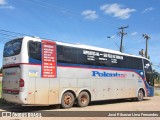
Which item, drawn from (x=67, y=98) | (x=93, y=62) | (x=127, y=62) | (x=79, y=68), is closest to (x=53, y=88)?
(x=67, y=98)

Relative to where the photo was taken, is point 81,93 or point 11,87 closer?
point 11,87

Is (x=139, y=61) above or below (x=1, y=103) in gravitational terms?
above

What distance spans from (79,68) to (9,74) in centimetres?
393

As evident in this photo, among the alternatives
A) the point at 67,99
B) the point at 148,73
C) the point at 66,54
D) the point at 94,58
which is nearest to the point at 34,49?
the point at 66,54

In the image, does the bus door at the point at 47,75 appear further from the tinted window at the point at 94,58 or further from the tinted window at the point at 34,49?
the tinted window at the point at 94,58

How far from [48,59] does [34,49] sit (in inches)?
37.8

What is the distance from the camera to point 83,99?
1720 cm

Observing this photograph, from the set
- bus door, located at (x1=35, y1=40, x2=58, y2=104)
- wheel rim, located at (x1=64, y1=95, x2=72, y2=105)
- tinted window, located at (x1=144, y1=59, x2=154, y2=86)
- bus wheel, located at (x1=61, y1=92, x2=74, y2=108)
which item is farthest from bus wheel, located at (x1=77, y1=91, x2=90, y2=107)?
tinted window, located at (x1=144, y1=59, x2=154, y2=86)

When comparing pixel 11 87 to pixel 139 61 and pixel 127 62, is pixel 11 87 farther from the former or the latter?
pixel 139 61

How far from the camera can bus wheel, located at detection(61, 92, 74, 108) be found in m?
15.8

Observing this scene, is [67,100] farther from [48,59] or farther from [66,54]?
[48,59]

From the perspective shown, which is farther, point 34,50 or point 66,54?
point 66,54

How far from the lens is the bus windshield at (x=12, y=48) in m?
14.4

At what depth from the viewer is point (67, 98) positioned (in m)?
16.1
